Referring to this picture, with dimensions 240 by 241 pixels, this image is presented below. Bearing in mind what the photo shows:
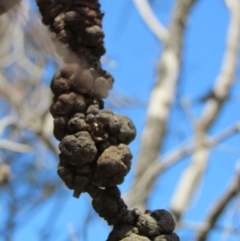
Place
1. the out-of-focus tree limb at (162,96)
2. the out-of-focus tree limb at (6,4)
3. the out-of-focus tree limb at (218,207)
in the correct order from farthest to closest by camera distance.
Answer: the out-of-focus tree limb at (162,96), the out-of-focus tree limb at (218,207), the out-of-focus tree limb at (6,4)

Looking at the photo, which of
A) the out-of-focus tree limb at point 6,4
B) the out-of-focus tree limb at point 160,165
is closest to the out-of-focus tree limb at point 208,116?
the out-of-focus tree limb at point 160,165

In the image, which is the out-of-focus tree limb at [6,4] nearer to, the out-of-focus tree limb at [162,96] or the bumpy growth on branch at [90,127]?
the bumpy growth on branch at [90,127]

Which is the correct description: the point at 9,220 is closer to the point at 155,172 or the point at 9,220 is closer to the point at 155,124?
the point at 155,172

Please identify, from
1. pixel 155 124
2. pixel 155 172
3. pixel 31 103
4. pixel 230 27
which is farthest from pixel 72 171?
pixel 230 27

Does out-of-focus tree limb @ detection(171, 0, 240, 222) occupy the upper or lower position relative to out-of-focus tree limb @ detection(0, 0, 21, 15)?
upper

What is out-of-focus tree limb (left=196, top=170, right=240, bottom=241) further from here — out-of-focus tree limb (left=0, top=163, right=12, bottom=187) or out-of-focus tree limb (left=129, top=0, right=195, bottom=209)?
out-of-focus tree limb (left=0, top=163, right=12, bottom=187)

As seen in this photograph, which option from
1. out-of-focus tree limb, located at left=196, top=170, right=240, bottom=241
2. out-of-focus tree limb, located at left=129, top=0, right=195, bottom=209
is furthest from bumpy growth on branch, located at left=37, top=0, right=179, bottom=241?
out-of-focus tree limb, located at left=129, top=0, right=195, bottom=209

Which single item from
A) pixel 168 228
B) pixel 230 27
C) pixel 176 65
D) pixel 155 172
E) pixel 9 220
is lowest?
pixel 168 228
